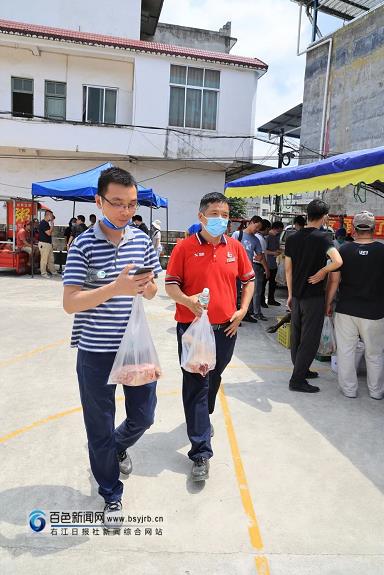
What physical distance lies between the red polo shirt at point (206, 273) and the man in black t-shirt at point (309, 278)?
61.8 inches

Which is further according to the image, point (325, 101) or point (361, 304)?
point (325, 101)

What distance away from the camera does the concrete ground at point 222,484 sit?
2217mm

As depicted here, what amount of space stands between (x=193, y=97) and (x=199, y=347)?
54.8ft

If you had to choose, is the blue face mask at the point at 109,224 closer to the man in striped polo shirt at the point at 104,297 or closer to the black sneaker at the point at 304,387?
the man in striped polo shirt at the point at 104,297

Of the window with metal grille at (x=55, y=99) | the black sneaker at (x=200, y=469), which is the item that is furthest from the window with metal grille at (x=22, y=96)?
the black sneaker at (x=200, y=469)

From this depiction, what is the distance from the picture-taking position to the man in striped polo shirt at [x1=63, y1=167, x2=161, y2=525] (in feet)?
7.00

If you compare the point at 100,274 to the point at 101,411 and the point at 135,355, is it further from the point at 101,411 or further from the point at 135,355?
the point at 101,411

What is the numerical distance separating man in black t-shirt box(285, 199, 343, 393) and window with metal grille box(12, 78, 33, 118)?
15.9 metres

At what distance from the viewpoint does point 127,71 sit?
17.3 meters

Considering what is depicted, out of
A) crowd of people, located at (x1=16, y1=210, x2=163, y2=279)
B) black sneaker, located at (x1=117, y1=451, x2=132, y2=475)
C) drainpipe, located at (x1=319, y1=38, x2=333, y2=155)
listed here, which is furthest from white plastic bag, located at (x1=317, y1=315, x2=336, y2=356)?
drainpipe, located at (x1=319, y1=38, x2=333, y2=155)

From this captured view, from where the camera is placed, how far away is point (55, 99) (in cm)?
1734

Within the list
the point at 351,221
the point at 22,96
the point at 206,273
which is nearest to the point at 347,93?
the point at 351,221

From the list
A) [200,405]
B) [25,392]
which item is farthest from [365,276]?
[25,392]

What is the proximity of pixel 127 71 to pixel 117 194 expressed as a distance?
1727 centimetres
